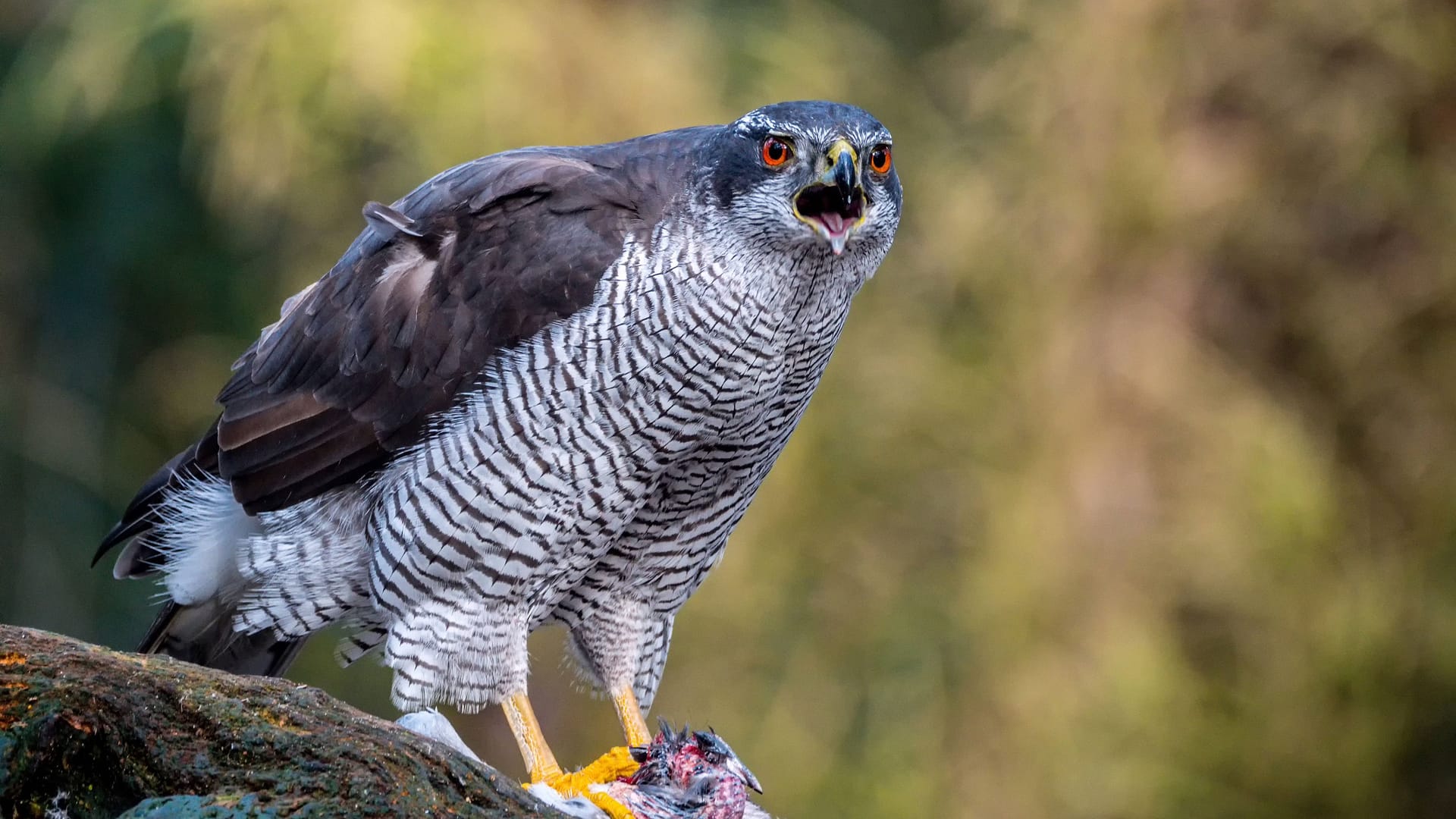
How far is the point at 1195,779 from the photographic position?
588 cm

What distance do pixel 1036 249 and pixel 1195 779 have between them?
2.26 meters

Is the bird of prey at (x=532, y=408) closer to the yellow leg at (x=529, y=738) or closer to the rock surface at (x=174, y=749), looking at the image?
the yellow leg at (x=529, y=738)

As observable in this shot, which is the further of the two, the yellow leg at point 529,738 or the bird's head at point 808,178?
the yellow leg at point 529,738

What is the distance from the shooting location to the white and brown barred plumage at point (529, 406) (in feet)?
9.22

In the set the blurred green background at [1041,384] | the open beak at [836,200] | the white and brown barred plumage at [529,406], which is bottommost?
the white and brown barred plumage at [529,406]

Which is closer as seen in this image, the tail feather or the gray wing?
the gray wing

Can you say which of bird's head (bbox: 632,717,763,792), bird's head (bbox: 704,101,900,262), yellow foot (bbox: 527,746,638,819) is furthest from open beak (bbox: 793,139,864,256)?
yellow foot (bbox: 527,746,638,819)

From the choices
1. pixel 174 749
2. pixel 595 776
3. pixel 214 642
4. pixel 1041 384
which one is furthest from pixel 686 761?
pixel 1041 384

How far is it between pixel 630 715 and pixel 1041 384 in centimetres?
332

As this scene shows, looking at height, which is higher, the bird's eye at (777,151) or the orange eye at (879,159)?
the orange eye at (879,159)

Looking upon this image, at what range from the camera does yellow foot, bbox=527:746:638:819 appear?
2.81 metres

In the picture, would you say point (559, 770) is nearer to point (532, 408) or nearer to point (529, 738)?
point (529, 738)

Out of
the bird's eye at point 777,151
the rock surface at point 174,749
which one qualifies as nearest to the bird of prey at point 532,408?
the bird's eye at point 777,151

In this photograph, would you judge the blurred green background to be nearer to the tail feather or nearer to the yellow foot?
the tail feather
